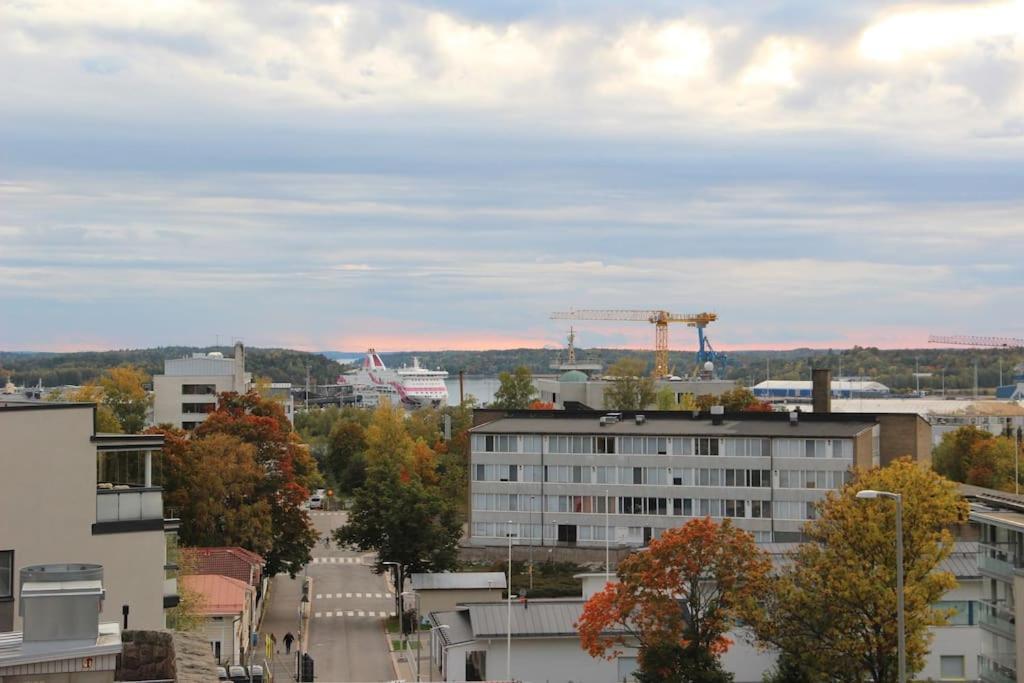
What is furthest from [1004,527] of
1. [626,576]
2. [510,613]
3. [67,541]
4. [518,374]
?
[518,374]

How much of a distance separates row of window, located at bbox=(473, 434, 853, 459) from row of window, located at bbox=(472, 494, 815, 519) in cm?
268

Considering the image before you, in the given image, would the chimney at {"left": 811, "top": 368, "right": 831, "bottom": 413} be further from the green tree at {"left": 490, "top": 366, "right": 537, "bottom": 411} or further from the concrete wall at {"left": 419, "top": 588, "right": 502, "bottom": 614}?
the green tree at {"left": 490, "top": 366, "right": 537, "bottom": 411}

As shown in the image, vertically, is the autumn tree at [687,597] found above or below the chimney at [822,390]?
below

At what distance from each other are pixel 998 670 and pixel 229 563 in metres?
34.6

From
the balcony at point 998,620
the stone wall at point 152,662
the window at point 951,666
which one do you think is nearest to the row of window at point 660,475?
the window at point 951,666

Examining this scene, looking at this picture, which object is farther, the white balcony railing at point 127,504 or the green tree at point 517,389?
the green tree at point 517,389

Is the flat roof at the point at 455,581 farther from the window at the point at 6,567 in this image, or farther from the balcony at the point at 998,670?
the window at the point at 6,567

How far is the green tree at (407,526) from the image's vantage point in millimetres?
75188

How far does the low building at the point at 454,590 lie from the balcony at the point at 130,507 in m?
33.6

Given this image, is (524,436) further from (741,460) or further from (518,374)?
(518,374)

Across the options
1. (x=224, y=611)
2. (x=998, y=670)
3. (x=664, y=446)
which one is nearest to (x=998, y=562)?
(x=998, y=670)

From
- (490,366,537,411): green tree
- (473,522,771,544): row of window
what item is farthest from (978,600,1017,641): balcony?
(490,366,537,411): green tree

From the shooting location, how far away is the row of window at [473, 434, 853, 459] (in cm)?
8194

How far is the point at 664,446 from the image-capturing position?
86125 millimetres
